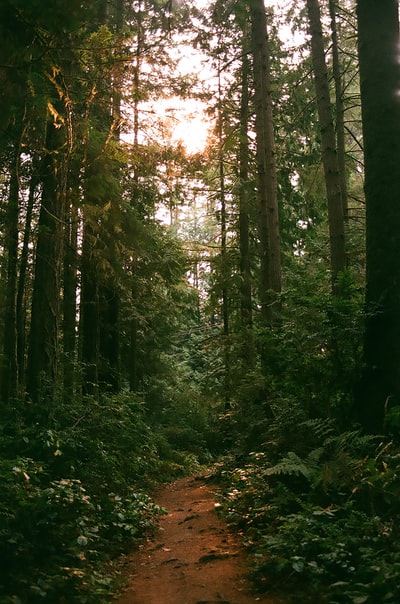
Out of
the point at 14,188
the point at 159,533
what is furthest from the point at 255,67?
the point at 159,533

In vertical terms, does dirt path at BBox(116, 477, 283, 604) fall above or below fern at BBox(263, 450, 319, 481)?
below

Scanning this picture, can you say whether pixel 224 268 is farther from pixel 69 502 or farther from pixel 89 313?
pixel 69 502

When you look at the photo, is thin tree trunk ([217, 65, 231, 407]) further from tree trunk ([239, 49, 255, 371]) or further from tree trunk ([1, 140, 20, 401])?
tree trunk ([1, 140, 20, 401])

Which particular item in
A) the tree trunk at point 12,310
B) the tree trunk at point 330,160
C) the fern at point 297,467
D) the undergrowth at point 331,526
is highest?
the tree trunk at point 330,160

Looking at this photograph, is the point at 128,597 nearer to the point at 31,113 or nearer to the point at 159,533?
the point at 159,533

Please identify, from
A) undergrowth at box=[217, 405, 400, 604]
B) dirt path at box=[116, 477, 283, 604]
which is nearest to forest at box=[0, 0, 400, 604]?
undergrowth at box=[217, 405, 400, 604]

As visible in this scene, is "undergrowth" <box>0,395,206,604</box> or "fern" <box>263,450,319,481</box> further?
"fern" <box>263,450,319,481</box>

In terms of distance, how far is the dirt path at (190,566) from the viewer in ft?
14.8

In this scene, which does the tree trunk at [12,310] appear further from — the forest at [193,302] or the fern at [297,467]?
the fern at [297,467]

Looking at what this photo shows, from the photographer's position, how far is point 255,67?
13156mm

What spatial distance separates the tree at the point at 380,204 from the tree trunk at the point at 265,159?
5.32 meters

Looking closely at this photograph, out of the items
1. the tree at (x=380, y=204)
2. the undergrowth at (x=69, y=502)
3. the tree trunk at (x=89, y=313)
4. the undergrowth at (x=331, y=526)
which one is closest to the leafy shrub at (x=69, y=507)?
the undergrowth at (x=69, y=502)

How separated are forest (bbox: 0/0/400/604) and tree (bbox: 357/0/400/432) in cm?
3

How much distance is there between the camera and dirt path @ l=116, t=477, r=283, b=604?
14.8 feet
